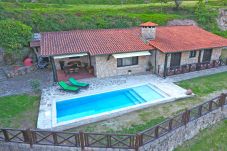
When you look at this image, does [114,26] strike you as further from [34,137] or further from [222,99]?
[34,137]

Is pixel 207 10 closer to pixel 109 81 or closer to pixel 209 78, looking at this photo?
pixel 209 78

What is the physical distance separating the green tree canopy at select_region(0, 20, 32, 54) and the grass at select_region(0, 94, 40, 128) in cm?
697

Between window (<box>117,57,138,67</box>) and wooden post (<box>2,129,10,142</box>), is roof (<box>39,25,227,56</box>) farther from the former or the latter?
wooden post (<box>2,129,10,142</box>)

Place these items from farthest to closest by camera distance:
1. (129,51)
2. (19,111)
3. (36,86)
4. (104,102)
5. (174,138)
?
(129,51) < (36,86) < (104,102) < (19,111) < (174,138)

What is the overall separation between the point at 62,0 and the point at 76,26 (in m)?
22.5

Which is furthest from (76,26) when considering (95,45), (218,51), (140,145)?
(140,145)

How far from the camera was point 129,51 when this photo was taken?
846 inches

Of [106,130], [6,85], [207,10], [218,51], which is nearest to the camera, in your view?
[106,130]

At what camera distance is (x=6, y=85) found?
20828 mm

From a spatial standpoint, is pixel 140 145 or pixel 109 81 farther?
pixel 109 81

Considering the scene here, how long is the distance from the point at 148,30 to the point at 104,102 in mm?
10300

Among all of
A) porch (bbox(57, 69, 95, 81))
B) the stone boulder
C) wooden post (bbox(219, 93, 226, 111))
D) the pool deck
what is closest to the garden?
the pool deck

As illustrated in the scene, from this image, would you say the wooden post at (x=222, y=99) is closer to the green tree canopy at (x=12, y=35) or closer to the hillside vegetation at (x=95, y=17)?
the green tree canopy at (x=12, y=35)

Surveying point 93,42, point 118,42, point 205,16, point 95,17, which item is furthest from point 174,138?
point 205,16
